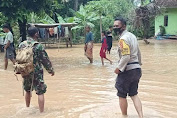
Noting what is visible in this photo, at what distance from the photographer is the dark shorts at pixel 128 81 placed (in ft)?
14.9

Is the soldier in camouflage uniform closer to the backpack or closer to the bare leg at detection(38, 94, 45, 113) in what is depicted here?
the bare leg at detection(38, 94, 45, 113)

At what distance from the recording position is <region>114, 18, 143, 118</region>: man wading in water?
443 cm

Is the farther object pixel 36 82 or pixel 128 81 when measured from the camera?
pixel 36 82

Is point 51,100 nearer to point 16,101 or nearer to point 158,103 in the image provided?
point 16,101

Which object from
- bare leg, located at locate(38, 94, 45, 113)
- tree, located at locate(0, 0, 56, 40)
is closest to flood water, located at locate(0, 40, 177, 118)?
bare leg, located at locate(38, 94, 45, 113)

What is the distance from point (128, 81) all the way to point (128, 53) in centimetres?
48

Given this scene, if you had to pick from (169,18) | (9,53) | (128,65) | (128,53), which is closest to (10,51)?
(9,53)

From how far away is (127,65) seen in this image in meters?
4.55

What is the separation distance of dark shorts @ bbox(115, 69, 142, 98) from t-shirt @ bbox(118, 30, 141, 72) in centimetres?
9

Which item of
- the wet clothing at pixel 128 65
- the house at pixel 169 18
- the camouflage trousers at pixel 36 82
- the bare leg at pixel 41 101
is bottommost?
the bare leg at pixel 41 101

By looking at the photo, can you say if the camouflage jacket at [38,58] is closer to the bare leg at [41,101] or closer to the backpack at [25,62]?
the backpack at [25,62]

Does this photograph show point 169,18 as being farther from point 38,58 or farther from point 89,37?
point 38,58

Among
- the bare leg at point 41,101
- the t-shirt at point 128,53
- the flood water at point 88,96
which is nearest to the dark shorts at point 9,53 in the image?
the flood water at point 88,96

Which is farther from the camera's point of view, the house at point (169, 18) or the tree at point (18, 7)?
the house at point (169, 18)
